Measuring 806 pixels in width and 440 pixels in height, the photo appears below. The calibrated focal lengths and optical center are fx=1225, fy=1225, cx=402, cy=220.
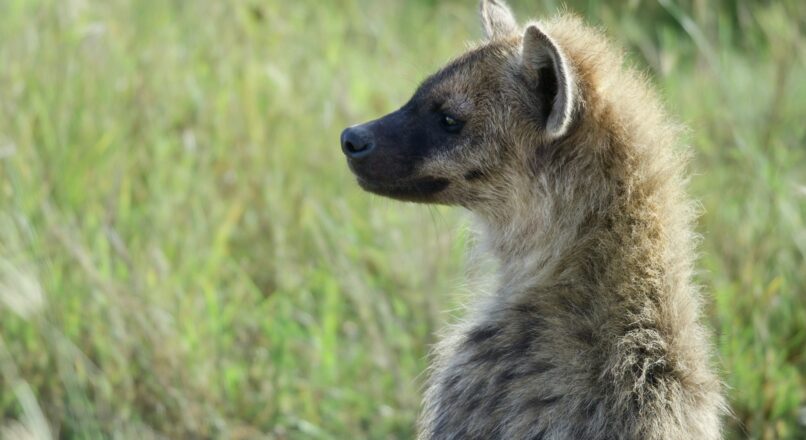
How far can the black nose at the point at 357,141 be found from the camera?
10.8 feet

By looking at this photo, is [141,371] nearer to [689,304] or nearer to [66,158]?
[66,158]

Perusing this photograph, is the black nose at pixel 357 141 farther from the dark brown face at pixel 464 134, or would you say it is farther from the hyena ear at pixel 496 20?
Result: the hyena ear at pixel 496 20

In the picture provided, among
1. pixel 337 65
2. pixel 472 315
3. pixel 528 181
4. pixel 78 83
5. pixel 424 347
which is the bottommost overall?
pixel 424 347

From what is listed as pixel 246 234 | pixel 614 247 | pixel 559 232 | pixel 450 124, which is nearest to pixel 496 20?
pixel 450 124

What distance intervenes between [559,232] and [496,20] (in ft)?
2.59

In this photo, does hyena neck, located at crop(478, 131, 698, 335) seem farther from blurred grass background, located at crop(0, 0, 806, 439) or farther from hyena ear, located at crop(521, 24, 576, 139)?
blurred grass background, located at crop(0, 0, 806, 439)

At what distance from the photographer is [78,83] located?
484 cm

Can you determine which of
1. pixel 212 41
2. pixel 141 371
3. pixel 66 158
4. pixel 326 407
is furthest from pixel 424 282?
pixel 212 41

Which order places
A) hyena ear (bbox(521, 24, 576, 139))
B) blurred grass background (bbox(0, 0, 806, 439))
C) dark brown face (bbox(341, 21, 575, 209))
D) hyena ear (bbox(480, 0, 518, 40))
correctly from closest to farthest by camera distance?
1. hyena ear (bbox(521, 24, 576, 139))
2. dark brown face (bbox(341, 21, 575, 209))
3. hyena ear (bbox(480, 0, 518, 40))
4. blurred grass background (bbox(0, 0, 806, 439))

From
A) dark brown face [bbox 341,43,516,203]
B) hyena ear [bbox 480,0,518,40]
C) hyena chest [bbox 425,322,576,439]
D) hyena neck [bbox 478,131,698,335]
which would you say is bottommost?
hyena chest [bbox 425,322,576,439]

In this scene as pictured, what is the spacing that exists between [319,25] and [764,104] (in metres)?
2.19

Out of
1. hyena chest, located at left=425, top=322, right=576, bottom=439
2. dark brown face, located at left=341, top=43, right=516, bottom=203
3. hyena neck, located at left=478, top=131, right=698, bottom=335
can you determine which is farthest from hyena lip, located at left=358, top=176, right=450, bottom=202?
hyena chest, located at left=425, top=322, right=576, bottom=439

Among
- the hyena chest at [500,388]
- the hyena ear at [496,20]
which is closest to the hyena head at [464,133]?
the hyena ear at [496,20]

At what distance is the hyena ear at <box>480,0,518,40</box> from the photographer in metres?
3.48
